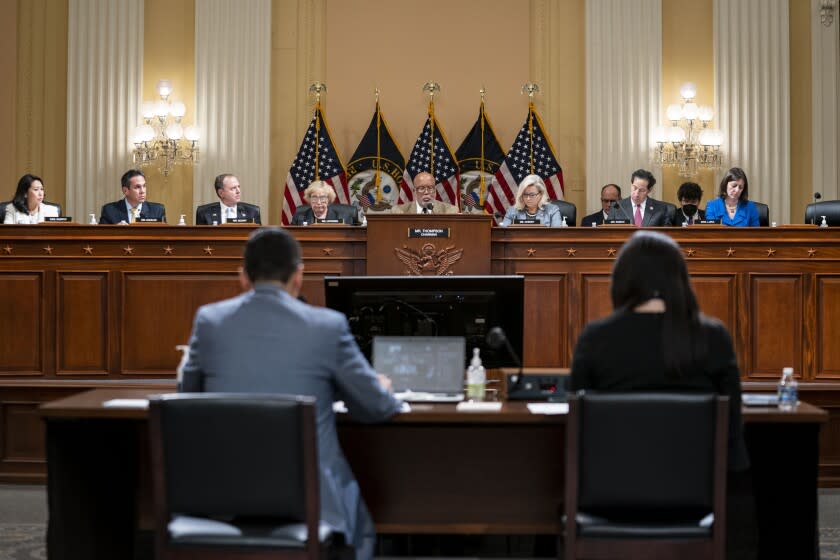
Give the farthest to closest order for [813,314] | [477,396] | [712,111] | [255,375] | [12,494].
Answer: [712,111] → [813,314] → [12,494] → [477,396] → [255,375]

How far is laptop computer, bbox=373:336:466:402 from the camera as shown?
3.91m

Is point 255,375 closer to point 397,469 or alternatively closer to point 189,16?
point 397,469

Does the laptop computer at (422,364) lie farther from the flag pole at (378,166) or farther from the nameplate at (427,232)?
the flag pole at (378,166)

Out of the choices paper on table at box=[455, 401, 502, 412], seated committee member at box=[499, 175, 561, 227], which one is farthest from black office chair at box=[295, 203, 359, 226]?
paper on table at box=[455, 401, 502, 412]

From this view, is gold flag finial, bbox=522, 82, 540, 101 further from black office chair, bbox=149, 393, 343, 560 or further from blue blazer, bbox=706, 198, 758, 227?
black office chair, bbox=149, 393, 343, 560

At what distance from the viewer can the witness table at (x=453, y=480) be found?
3854 mm

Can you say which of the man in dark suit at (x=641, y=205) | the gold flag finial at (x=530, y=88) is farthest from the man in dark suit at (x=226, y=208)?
the gold flag finial at (x=530, y=88)

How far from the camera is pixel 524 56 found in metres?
10.9

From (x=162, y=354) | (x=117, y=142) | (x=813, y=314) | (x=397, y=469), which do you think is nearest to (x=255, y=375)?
(x=397, y=469)

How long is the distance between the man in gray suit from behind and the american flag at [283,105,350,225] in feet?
23.5

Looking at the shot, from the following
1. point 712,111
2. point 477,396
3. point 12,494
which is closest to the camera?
point 477,396

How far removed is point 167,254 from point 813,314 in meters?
4.00

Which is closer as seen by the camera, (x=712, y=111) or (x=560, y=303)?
(x=560, y=303)

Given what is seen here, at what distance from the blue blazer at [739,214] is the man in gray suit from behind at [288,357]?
19.3ft
